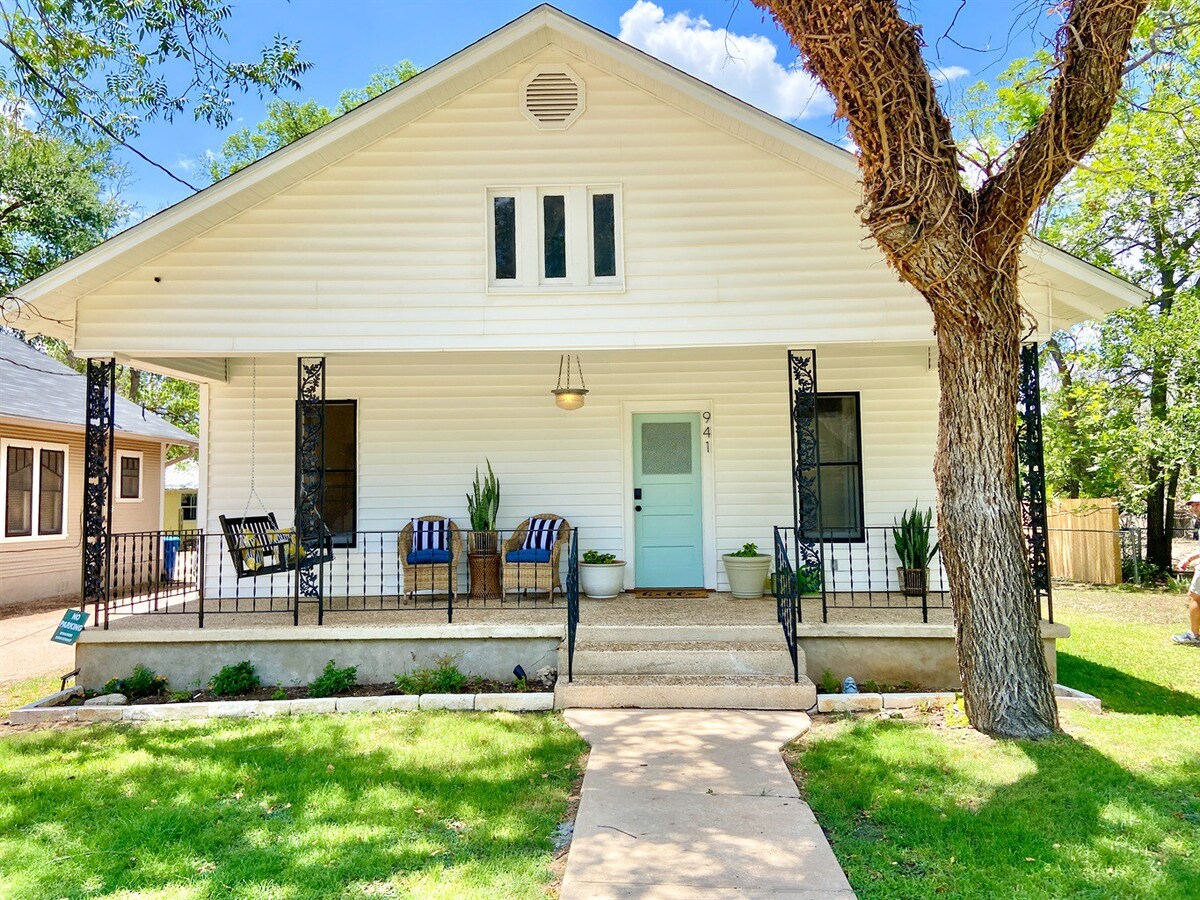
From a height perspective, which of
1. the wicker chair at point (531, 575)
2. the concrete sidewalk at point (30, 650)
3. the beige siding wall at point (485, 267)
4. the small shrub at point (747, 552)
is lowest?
the concrete sidewalk at point (30, 650)

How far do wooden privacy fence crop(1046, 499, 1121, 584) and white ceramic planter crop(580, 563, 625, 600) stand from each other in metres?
9.04

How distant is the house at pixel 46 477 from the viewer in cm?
1144

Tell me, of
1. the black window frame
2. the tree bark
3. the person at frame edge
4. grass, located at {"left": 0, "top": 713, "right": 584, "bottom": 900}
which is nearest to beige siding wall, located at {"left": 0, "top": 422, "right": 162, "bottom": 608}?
the black window frame

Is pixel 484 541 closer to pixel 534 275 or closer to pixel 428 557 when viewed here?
pixel 428 557

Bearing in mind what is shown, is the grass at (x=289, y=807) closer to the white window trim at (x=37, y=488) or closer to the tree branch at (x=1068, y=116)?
the tree branch at (x=1068, y=116)

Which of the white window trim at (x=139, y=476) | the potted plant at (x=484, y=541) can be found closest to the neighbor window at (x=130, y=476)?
the white window trim at (x=139, y=476)

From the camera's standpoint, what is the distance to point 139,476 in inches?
581

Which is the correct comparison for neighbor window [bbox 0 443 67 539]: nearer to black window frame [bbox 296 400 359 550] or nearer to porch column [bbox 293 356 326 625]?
black window frame [bbox 296 400 359 550]

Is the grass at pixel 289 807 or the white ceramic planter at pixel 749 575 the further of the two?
the white ceramic planter at pixel 749 575

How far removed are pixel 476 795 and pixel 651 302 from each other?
4.50 meters

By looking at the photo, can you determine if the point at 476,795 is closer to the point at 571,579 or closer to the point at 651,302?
the point at 571,579

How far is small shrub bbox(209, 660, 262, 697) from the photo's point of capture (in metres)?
6.31

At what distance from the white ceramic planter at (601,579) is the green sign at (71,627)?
463cm

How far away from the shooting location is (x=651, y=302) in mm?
6879
